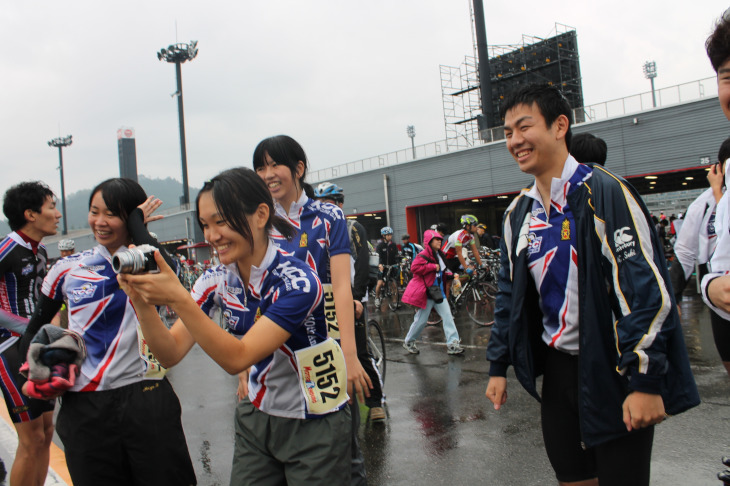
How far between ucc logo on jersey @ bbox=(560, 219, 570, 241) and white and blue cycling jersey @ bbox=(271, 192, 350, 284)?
53.5 inches

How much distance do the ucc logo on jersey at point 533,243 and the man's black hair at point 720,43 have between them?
932 millimetres

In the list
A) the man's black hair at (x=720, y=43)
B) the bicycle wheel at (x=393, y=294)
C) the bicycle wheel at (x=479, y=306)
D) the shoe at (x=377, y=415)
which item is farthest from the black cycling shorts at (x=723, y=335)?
the bicycle wheel at (x=393, y=294)

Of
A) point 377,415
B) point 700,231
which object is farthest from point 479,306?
point 700,231

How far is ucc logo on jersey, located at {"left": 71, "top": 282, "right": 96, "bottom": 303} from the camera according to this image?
8.34ft

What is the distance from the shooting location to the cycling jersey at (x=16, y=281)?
350 cm

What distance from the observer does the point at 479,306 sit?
1129 cm

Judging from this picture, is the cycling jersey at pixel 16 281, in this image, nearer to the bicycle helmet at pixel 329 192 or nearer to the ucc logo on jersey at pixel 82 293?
the ucc logo on jersey at pixel 82 293

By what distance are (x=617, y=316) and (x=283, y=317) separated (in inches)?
50.4

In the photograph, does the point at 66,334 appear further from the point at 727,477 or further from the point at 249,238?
the point at 727,477

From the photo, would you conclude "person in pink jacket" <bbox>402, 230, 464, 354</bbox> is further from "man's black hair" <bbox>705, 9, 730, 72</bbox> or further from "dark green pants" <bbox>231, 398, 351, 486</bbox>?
"man's black hair" <bbox>705, 9, 730, 72</bbox>

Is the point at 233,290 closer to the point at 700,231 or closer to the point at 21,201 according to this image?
the point at 21,201

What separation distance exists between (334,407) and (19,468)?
2.57m

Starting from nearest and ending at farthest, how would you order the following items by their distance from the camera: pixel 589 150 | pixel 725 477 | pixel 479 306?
pixel 589 150
pixel 725 477
pixel 479 306

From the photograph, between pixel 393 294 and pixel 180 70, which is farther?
pixel 180 70
